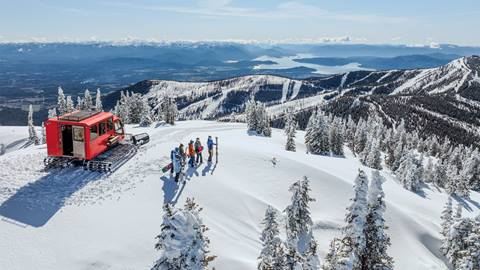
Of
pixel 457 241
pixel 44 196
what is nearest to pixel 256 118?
pixel 457 241

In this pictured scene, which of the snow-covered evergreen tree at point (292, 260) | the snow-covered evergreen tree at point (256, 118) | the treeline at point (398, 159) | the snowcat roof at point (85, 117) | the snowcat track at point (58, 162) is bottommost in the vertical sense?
the treeline at point (398, 159)

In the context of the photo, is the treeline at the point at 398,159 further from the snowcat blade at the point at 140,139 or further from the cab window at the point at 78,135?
the cab window at the point at 78,135

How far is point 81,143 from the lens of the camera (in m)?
25.3

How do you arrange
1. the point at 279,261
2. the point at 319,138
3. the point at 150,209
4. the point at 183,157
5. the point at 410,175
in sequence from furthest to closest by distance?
the point at 319,138
the point at 410,175
the point at 183,157
the point at 150,209
the point at 279,261

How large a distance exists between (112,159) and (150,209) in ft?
22.5

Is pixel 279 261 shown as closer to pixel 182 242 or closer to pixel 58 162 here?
pixel 182 242

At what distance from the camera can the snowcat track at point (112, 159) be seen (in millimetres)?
25562

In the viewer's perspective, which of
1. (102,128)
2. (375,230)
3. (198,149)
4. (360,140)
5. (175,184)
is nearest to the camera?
(375,230)

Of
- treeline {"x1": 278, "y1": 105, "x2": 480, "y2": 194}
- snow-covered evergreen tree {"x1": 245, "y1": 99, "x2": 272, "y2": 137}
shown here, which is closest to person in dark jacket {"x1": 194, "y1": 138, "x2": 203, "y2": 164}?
treeline {"x1": 278, "y1": 105, "x2": 480, "y2": 194}

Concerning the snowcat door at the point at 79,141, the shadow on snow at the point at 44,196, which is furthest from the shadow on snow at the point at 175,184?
the snowcat door at the point at 79,141

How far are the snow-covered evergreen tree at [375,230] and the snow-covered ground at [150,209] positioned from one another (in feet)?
17.2

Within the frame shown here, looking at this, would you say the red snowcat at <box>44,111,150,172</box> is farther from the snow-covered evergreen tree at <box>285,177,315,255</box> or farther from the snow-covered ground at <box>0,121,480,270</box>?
the snow-covered evergreen tree at <box>285,177,315,255</box>

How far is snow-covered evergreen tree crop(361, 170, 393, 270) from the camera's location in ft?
54.1

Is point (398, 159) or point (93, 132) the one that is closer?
point (93, 132)
